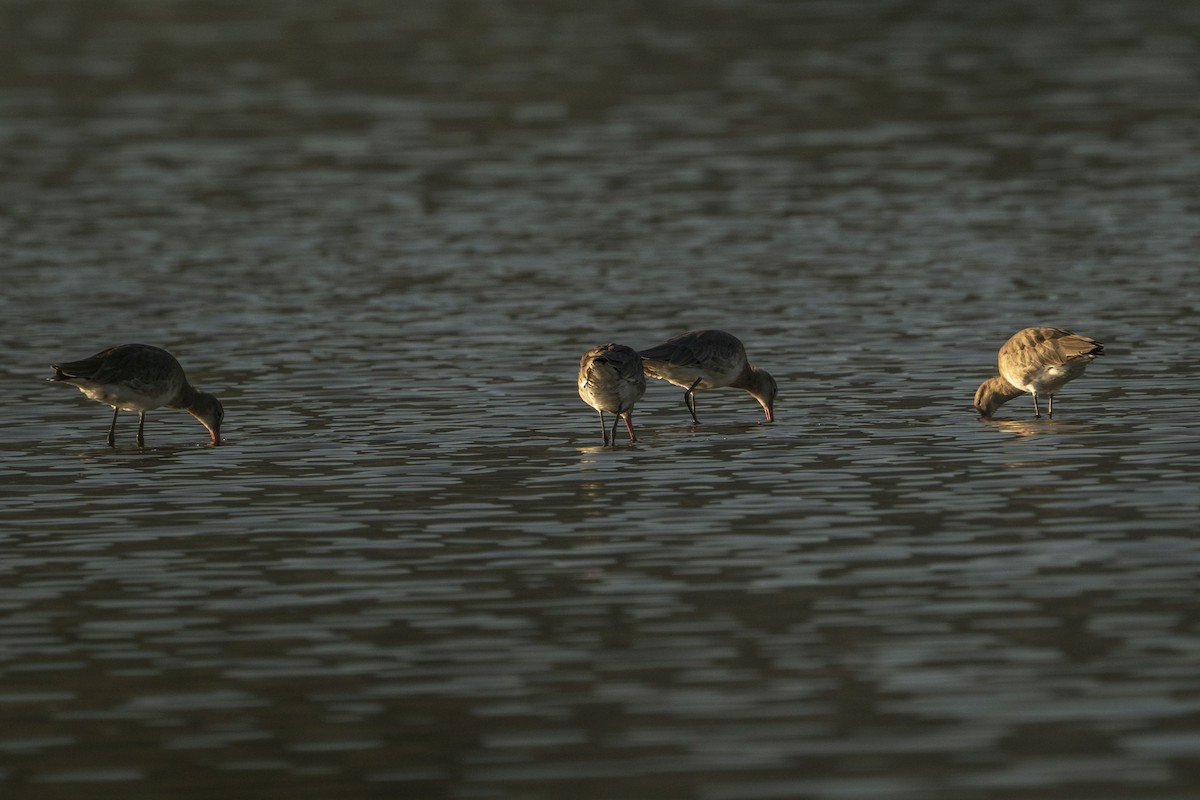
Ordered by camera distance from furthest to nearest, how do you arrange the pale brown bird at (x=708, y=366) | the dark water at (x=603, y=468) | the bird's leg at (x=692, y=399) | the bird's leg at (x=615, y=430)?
1. the bird's leg at (x=692, y=399)
2. the pale brown bird at (x=708, y=366)
3. the bird's leg at (x=615, y=430)
4. the dark water at (x=603, y=468)

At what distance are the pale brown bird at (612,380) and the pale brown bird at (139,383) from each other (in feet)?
12.0

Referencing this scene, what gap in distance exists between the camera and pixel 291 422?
22922mm

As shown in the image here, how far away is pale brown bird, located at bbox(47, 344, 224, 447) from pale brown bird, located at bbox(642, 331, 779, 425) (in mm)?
4291

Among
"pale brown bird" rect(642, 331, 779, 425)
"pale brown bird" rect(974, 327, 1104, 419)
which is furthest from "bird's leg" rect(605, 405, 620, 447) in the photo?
"pale brown bird" rect(974, 327, 1104, 419)

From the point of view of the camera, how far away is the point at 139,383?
22141 millimetres

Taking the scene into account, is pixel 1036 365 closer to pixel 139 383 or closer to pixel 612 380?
pixel 612 380

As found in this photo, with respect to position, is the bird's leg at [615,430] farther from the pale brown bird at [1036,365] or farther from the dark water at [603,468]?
the pale brown bird at [1036,365]

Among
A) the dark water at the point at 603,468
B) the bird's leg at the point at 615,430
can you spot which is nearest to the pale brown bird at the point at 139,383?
the dark water at the point at 603,468

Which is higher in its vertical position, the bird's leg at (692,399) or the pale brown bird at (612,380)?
the pale brown bird at (612,380)

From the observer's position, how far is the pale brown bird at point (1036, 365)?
2164cm

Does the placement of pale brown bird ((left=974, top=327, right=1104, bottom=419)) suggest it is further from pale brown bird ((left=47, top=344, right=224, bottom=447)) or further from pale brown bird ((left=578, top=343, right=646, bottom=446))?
pale brown bird ((left=47, top=344, right=224, bottom=447))

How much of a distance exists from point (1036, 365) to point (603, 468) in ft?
14.7

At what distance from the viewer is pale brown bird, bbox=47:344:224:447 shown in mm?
21953

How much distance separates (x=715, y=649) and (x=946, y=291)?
17.5 metres
